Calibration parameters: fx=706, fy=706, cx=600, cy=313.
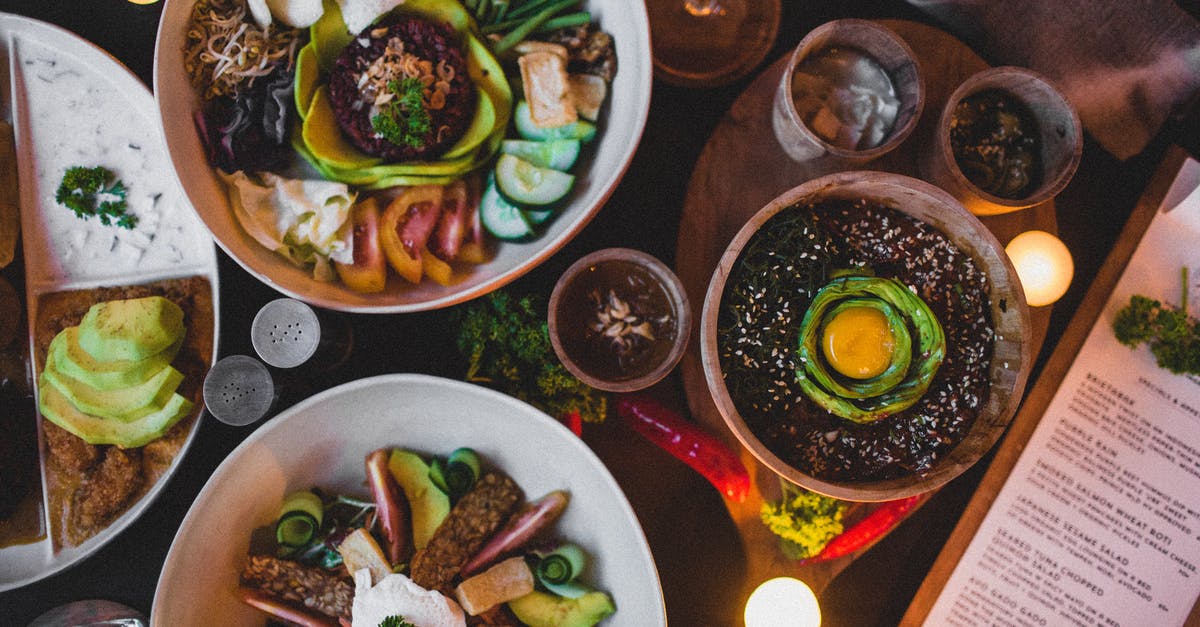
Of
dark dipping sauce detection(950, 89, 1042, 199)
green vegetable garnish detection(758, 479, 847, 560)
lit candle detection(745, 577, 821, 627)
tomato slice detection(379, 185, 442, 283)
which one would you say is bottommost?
lit candle detection(745, 577, 821, 627)

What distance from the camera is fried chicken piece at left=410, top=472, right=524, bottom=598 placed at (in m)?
1.82

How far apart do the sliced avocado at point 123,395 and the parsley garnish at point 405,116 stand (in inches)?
33.5

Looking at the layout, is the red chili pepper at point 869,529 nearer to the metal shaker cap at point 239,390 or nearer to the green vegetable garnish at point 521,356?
the green vegetable garnish at point 521,356

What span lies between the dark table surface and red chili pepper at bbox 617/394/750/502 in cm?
11

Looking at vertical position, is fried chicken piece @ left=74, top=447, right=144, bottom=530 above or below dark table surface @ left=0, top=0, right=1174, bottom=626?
below

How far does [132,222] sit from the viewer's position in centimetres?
202

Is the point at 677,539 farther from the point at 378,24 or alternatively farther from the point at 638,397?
the point at 378,24

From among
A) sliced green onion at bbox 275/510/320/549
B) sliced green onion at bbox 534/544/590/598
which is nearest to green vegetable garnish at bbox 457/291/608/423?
sliced green onion at bbox 534/544/590/598

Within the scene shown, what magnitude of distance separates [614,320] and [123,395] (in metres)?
1.31

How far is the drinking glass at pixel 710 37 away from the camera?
6.93 ft

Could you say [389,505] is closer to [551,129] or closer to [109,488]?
[109,488]

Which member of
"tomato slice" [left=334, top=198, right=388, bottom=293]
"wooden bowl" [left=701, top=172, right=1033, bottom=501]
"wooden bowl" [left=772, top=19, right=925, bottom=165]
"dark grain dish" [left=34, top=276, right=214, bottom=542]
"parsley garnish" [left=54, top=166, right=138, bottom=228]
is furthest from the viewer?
"parsley garnish" [left=54, top=166, right=138, bottom=228]

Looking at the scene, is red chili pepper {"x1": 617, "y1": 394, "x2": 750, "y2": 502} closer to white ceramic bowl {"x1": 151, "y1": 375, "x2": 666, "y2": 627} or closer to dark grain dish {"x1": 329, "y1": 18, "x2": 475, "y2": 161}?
white ceramic bowl {"x1": 151, "y1": 375, "x2": 666, "y2": 627}

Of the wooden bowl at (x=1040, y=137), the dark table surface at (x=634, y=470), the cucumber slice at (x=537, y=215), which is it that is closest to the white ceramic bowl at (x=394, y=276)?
the cucumber slice at (x=537, y=215)
